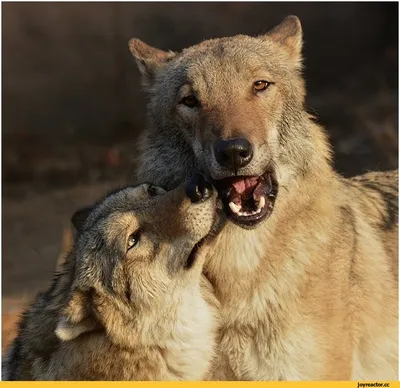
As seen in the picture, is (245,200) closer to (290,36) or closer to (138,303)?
(138,303)

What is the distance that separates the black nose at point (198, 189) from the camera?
189 inches

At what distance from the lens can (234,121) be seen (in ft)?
16.0

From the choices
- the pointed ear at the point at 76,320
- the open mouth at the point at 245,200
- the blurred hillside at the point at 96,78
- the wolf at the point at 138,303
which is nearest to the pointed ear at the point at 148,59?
the wolf at the point at 138,303

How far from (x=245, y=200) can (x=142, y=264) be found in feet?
2.22

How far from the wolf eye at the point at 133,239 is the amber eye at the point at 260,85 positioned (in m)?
1.11

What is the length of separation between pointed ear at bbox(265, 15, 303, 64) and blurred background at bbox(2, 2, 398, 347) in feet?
22.2

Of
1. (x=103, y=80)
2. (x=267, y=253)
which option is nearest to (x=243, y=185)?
(x=267, y=253)

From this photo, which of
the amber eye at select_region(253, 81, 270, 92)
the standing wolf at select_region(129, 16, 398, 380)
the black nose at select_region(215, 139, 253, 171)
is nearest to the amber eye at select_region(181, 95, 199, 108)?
the standing wolf at select_region(129, 16, 398, 380)

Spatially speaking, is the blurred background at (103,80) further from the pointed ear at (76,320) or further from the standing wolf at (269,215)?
the pointed ear at (76,320)

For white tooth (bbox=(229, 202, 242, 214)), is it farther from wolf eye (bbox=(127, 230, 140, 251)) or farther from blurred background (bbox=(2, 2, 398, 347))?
blurred background (bbox=(2, 2, 398, 347))

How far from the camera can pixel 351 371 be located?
541cm

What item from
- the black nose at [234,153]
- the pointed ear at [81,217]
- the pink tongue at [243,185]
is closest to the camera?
the black nose at [234,153]

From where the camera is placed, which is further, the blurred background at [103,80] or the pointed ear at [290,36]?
the blurred background at [103,80]

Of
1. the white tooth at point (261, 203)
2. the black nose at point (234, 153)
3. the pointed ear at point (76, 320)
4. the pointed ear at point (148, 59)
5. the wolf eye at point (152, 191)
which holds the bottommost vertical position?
the pointed ear at point (76, 320)
